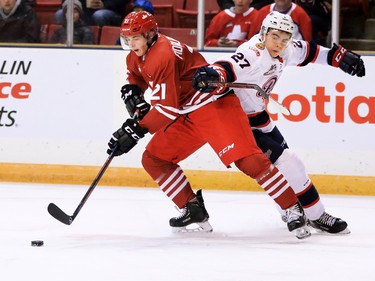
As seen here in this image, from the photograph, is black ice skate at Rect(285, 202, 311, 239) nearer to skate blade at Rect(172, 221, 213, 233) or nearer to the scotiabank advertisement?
skate blade at Rect(172, 221, 213, 233)

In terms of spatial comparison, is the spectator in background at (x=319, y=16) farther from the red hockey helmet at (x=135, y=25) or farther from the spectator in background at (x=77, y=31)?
the red hockey helmet at (x=135, y=25)

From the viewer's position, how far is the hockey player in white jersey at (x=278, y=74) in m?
4.64

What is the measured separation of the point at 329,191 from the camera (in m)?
6.23

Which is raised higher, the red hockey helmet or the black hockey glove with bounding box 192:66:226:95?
the red hockey helmet

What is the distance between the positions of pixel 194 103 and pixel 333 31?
6.24 feet

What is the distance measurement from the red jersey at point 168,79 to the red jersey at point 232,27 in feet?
5.58

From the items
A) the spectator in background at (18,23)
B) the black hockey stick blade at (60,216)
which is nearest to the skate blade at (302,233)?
the black hockey stick blade at (60,216)

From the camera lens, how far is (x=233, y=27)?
6504 mm

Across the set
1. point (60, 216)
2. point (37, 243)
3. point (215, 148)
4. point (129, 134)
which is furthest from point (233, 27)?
point (37, 243)

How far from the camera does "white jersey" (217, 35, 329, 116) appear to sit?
184 inches

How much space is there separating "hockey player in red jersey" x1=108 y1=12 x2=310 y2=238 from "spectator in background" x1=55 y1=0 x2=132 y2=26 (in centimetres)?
185

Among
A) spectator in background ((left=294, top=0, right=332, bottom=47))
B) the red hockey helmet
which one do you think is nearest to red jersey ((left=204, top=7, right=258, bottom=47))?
spectator in background ((left=294, top=0, right=332, bottom=47))

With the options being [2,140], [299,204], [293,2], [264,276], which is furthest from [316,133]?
[264,276]

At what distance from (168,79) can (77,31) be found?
221cm
